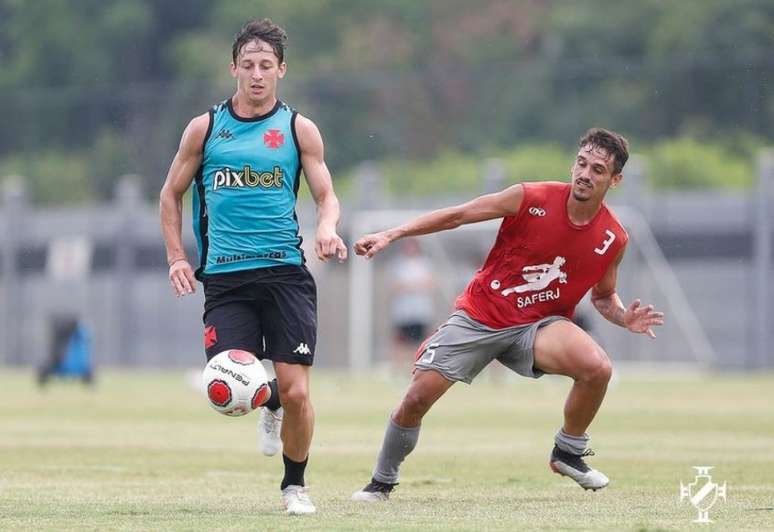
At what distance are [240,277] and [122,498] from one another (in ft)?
4.92

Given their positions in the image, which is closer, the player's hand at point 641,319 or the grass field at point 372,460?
the grass field at point 372,460

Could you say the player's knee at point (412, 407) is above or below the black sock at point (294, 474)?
above

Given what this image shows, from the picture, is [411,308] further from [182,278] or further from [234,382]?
[234,382]

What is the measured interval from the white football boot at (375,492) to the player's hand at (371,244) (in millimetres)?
1393

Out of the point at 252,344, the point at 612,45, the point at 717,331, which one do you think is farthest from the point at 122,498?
the point at 612,45

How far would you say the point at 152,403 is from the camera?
20859mm

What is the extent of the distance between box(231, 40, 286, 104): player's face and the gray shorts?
1.60 m

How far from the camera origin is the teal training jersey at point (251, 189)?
8.85m

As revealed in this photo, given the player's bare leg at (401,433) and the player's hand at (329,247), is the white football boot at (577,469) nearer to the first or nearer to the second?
the player's bare leg at (401,433)

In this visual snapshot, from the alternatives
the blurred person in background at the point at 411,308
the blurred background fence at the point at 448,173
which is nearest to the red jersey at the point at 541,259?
the blurred person in background at the point at 411,308

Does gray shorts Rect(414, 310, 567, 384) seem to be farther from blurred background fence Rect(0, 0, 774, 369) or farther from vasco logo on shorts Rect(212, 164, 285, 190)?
blurred background fence Rect(0, 0, 774, 369)

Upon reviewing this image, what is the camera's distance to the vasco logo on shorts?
29.0 feet

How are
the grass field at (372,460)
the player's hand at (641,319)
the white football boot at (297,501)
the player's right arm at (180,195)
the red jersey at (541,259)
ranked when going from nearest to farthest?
the grass field at (372,460) → the white football boot at (297,501) → the player's right arm at (180,195) → the red jersey at (541,259) → the player's hand at (641,319)

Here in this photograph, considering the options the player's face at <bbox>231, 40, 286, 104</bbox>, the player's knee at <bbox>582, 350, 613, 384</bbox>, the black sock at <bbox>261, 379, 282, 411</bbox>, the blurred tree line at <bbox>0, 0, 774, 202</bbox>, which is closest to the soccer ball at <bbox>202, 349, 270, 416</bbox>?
the black sock at <bbox>261, 379, 282, 411</bbox>
